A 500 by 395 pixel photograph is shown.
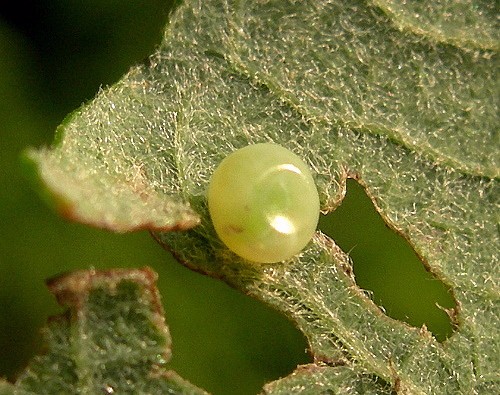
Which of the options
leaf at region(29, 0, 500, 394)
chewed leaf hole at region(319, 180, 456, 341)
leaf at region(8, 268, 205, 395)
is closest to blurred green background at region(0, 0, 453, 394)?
chewed leaf hole at region(319, 180, 456, 341)

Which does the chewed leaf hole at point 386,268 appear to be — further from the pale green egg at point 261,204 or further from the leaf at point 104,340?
the leaf at point 104,340

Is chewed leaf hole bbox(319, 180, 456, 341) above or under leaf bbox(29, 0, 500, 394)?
under

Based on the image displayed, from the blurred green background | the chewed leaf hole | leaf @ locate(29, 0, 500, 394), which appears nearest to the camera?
leaf @ locate(29, 0, 500, 394)

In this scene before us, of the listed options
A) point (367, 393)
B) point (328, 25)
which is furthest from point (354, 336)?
point (328, 25)

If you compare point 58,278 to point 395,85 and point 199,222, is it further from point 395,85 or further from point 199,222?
point 395,85

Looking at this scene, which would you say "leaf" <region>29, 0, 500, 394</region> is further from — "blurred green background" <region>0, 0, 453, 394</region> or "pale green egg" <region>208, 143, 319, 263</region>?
"blurred green background" <region>0, 0, 453, 394</region>

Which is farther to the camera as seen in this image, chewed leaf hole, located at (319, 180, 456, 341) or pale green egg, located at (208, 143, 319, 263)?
chewed leaf hole, located at (319, 180, 456, 341)

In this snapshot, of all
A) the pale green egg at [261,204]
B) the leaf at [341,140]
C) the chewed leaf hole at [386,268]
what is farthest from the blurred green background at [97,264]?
the pale green egg at [261,204]
